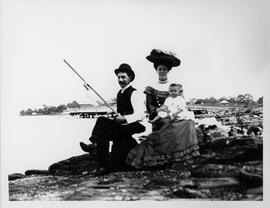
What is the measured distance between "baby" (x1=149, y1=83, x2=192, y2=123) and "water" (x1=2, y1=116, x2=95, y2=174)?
0.40 m

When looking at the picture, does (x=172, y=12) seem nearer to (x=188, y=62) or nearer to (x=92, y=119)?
(x=188, y=62)

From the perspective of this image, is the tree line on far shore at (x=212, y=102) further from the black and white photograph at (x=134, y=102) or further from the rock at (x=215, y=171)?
the rock at (x=215, y=171)

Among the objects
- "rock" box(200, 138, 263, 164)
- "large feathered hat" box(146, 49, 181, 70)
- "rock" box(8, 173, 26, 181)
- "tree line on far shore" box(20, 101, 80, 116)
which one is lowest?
"rock" box(8, 173, 26, 181)

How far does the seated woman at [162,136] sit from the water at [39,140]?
0.33 meters

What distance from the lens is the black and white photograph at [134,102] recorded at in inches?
80.6

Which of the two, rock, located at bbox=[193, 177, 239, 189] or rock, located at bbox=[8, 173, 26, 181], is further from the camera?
rock, located at bbox=[8, 173, 26, 181]

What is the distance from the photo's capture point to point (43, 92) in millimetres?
2143

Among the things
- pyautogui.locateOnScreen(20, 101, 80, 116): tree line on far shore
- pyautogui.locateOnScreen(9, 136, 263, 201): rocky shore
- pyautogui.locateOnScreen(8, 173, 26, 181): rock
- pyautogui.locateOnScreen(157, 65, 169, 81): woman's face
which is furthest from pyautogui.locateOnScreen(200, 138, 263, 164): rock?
pyautogui.locateOnScreen(8, 173, 26, 181): rock

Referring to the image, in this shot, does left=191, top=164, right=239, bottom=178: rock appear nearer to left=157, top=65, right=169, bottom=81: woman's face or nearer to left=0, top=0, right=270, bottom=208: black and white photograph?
left=0, top=0, right=270, bottom=208: black and white photograph

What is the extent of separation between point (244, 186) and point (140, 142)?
60 cm

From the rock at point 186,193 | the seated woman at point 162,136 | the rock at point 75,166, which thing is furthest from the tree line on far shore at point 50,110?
Answer: the rock at point 186,193

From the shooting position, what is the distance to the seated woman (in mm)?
2055

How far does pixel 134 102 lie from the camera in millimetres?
2096

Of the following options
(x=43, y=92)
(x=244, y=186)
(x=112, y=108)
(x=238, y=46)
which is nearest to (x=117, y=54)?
(x=112, y=108)
